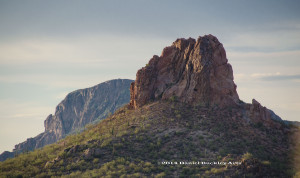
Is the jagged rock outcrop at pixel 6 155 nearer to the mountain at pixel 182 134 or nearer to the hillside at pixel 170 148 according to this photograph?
the mountain at pixel 182 134

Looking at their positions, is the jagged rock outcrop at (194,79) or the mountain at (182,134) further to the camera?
the jagged rock outcrop at (194,79)

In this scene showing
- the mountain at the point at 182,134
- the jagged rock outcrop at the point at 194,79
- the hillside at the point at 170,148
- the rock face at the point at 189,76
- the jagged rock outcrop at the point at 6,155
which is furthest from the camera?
the jagged rock outcrop at the point at 6,155

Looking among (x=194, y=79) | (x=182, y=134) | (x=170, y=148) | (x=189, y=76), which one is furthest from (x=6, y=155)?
(x=170, y=148)

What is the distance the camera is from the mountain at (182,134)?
45.4m

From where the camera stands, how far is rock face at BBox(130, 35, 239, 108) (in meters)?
58.6

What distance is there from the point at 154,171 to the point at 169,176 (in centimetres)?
267

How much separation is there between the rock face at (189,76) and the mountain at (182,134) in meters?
0.19

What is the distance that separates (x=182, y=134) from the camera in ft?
175

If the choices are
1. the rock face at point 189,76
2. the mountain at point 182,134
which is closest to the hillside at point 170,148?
the mountain at point 182,134

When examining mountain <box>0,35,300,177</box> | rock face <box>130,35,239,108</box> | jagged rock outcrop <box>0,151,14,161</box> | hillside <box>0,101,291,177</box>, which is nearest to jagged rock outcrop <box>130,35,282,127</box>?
rock face <box>130,35,239,108</box>

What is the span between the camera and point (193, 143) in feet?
168

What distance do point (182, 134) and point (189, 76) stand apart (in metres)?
12.4

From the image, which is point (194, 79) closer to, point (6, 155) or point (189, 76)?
point (189, 76)

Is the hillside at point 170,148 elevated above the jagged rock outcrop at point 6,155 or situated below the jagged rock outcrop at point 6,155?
above
